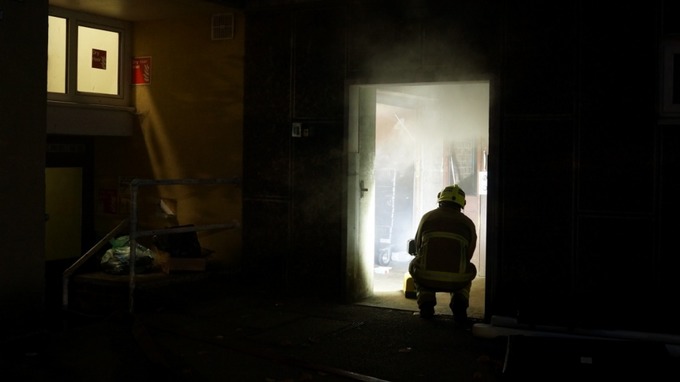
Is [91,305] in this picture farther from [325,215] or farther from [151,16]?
[151,16]

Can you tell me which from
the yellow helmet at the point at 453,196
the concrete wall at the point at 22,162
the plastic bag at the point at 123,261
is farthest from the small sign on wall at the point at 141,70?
the yellow helmet at the point at 453,196

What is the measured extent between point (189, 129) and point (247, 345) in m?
4.21

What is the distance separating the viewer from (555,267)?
8578 mm

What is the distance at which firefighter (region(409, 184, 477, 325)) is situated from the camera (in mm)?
8883

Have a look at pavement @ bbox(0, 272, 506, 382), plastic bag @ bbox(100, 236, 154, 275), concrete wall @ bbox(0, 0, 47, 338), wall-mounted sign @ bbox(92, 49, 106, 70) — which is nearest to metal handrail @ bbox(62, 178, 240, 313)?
plastic bag @ bbox(100, 236, 154, 275)

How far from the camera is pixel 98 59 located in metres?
11.1

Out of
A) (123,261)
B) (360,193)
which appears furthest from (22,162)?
(360,193)

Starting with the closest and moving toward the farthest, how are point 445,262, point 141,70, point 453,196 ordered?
point 445,262 → point 453,196 → point 141,70

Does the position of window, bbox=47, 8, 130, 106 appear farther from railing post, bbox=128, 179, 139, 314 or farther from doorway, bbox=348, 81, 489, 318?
doorway, bbox=348, 81, 489, 318

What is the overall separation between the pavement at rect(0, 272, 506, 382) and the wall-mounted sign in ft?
12.2

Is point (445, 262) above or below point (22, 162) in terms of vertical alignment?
below

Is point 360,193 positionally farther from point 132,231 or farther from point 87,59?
point 87,59

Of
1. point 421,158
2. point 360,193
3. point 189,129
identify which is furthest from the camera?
point 421,158

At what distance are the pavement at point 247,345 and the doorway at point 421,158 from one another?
124 inches
